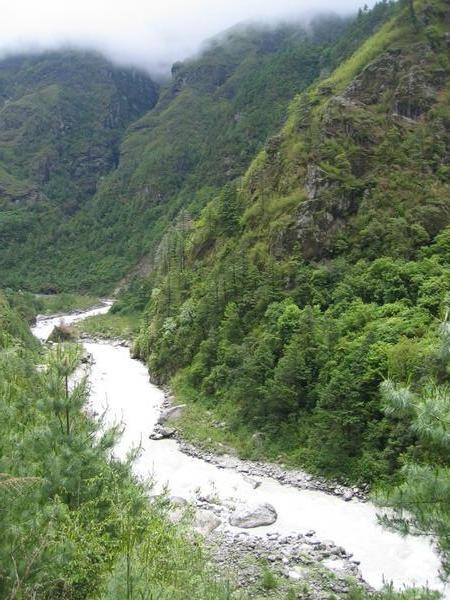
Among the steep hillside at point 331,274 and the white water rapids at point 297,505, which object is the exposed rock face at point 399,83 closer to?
the steep hillside at point 331,274

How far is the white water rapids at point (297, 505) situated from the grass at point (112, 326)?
106 ft

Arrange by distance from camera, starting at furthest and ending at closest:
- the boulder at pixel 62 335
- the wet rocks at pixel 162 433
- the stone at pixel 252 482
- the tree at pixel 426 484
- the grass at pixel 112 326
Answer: the grass at pixel 112 326, the boulder at pixel 62 335, the wet rocks at pixel 162 433, the stone at pixel 252 482, the tree at pixel 426 484

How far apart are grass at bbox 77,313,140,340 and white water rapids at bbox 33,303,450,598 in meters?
32.3

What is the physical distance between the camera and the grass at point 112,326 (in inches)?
3132

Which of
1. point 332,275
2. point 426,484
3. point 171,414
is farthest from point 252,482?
point 426,484

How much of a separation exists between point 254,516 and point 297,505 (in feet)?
8.24

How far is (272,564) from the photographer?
71.3 ft

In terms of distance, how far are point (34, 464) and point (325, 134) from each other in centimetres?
4343

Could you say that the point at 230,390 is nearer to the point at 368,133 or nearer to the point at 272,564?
the point at 272,564

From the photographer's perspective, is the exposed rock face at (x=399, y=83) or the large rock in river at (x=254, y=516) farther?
the exposed rock face at (x=399, y=83)

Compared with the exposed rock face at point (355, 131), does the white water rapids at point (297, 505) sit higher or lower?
lower

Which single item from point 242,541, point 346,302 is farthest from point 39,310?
point 242,541

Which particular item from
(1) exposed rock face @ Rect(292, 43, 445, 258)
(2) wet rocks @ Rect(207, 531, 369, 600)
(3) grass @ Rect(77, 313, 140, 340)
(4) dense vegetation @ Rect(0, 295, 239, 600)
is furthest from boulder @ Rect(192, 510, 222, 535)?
(3) grass @ Rect(77, 313, 140, 340)

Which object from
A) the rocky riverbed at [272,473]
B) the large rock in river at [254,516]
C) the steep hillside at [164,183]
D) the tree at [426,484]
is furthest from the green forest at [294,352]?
the steep hillside at [164,183]
